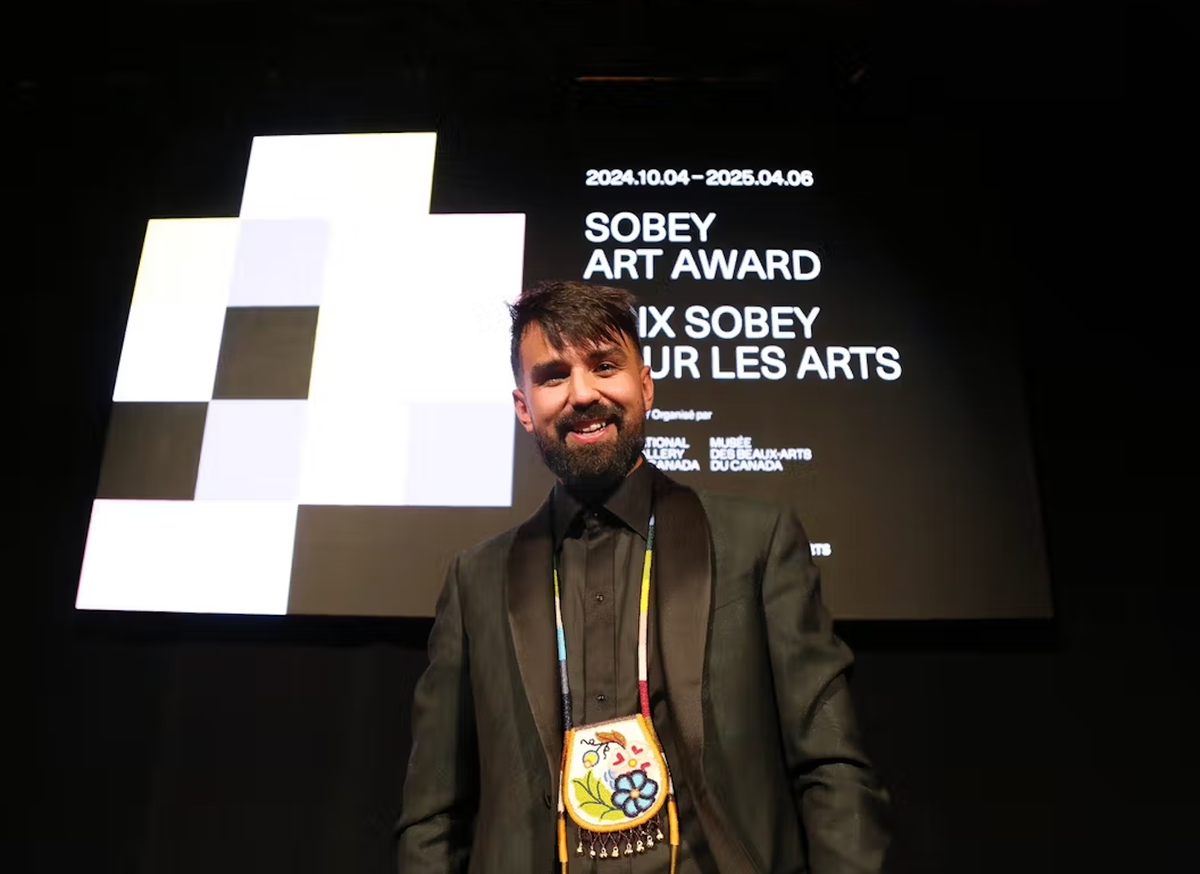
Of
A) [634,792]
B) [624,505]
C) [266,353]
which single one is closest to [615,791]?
[634,792]

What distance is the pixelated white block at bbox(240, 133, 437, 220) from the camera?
2.10 metres

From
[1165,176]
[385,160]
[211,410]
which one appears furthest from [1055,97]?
[211,410]

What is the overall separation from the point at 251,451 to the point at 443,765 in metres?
1.03

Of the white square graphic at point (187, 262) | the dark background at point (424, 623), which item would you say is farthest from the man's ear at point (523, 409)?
the white square graphic at point (187, 262)

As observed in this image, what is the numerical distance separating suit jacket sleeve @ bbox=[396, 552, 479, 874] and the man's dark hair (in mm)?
384

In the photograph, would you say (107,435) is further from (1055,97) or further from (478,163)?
(1055,97)

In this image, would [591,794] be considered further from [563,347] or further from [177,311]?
[177,311]

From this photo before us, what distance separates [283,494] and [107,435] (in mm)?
452

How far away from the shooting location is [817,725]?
1005 millimetres

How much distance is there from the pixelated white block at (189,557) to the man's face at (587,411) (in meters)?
0.90

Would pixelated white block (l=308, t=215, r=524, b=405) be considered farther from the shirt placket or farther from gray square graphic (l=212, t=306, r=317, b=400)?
the shirt placket

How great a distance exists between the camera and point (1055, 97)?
7.54 ft

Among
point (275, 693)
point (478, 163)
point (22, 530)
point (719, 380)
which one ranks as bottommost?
point (275, 693)

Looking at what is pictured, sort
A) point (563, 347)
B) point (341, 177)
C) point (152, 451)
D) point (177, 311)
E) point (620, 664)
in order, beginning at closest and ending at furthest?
point (620, 664) → point (563, 347) → point (152, 451) → point (177, 311) → point (341, 177)
